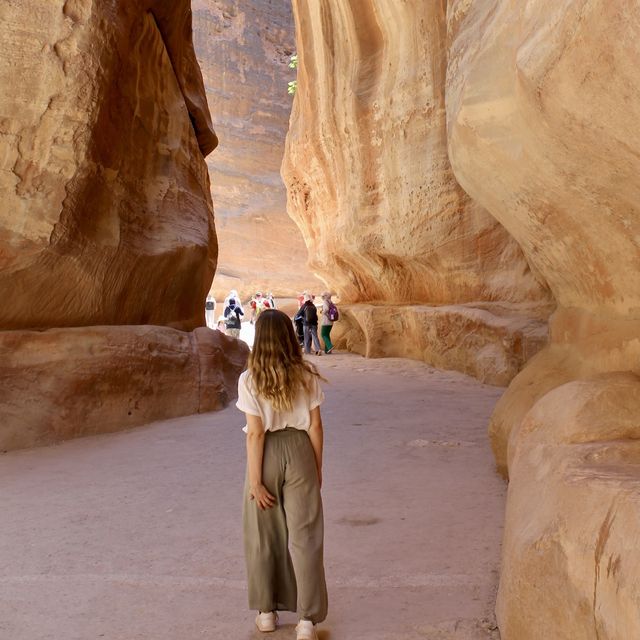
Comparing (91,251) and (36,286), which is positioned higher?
(91,251)

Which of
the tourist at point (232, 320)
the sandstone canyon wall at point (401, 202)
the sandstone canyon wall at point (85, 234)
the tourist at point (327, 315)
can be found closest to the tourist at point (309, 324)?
the tourist at point (327, 315)

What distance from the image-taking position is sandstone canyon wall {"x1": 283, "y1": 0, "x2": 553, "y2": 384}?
8.61 meters

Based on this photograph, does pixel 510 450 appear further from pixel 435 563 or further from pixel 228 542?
pixel 228 542

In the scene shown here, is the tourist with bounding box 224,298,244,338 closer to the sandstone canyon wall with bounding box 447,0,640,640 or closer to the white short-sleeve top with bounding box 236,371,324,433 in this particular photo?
the sandstone canyon wall with bounding box 447,0,640,640

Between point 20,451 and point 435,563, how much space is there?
334 cm

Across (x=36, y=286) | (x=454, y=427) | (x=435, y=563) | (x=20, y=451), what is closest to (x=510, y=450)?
(x=435, y=563)

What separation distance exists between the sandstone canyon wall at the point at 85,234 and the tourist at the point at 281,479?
11.0ft

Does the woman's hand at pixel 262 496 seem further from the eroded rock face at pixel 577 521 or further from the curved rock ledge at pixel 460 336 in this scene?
the curved rock ledge at pixel 460 336

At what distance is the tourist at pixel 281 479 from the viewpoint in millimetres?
2092

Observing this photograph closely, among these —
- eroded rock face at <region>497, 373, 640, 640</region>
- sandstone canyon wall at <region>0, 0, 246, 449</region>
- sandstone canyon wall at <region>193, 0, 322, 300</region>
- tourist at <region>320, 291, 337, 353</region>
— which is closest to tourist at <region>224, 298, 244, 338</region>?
tourist at <region>320, 291, 337, 353</region>

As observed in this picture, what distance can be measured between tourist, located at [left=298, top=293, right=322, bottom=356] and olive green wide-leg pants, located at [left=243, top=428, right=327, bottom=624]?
1044 cm

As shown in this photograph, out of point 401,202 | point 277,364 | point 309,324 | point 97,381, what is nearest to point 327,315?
point 309,324

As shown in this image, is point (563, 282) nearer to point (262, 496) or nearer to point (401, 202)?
point (262, 496)

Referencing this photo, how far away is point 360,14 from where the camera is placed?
1067 cm
